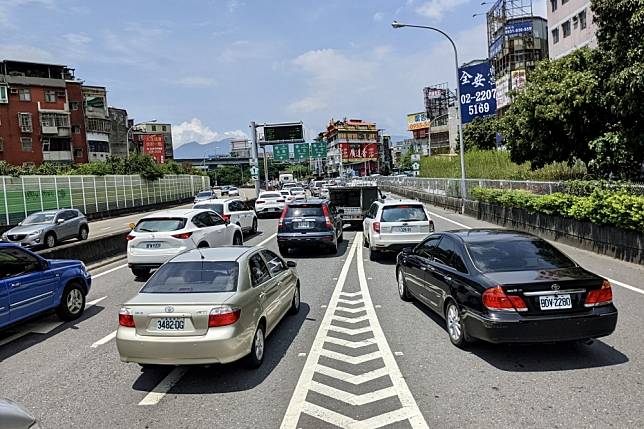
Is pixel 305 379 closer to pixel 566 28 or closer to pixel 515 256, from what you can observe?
pixel 515 256

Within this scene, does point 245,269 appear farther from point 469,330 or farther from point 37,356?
point 37,356

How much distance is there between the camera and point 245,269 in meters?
6.55

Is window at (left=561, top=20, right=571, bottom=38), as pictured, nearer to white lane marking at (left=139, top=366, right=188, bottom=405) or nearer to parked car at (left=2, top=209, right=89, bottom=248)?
parked car at (left=2, top=209, right=89, bottom=248)

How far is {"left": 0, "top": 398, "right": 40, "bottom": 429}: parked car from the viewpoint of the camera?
313 cm

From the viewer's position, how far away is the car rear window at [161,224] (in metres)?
12.8

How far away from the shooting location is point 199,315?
562cm

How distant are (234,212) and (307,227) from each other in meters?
6.52

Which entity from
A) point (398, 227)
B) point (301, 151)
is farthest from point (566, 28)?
point (301, 151)

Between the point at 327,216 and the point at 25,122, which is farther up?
the point at 25,122

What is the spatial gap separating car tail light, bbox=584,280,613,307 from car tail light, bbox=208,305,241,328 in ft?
13.0

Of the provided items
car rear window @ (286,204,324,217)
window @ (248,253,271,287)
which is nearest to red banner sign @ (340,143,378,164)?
car rear window @ (286,204,324,217)

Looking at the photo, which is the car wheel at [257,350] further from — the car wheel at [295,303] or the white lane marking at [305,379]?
the car wheel at [295,303]

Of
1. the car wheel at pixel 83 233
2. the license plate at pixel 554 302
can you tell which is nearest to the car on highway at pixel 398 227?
the license plate at pixel 554 302

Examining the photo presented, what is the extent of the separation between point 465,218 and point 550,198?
34.1 feet
